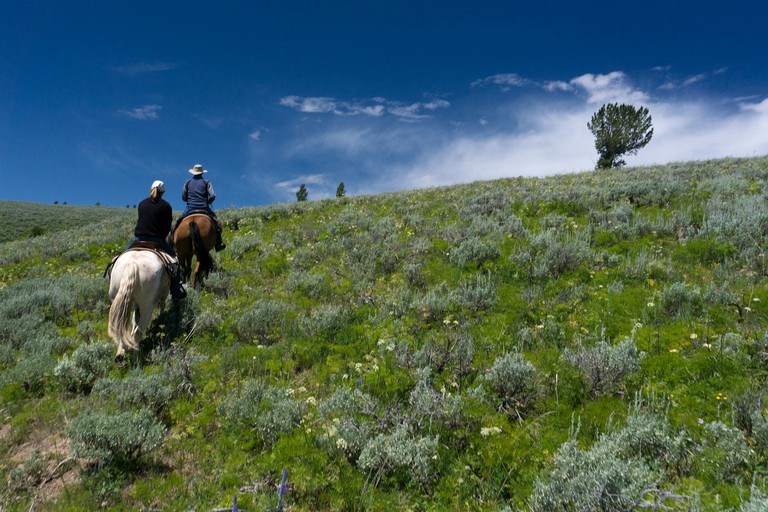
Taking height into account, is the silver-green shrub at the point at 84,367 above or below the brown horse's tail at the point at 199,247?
below

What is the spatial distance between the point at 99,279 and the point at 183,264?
79.6 inches

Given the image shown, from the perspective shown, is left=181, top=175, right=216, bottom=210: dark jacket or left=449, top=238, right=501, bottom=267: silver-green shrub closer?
left=449, top=238, right=501, bottom=267: silver-green shrub

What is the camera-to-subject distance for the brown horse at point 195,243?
835cm

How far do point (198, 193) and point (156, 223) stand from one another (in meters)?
2.49

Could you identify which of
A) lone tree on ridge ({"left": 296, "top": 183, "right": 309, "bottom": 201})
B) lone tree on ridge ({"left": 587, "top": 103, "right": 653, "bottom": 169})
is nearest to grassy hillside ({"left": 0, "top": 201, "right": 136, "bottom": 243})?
lone tree on ridge ({"left": 296, "top": 183, "right": 309, "bottom": 201})

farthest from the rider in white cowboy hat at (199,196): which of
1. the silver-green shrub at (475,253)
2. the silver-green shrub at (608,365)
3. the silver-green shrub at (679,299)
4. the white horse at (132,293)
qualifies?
the silver-green shrub at (679,299)

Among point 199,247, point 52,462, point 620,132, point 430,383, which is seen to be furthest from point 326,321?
point 620,132

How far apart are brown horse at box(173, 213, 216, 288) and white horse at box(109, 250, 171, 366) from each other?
86.1 inches

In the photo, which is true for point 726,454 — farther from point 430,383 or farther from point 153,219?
point 153,219

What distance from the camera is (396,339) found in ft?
17.9

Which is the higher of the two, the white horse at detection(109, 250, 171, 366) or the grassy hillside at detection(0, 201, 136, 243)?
the grassy hillside at detection(0, 201, 136, 243)

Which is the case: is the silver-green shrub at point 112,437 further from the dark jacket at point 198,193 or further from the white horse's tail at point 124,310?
the dark jacket at point 198,193

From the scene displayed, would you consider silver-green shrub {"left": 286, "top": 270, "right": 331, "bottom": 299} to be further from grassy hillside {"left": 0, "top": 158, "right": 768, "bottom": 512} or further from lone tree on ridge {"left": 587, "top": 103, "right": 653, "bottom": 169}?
lone tree on ridge {"left": 587, "top": 103, "right": 653, "bottom": 169}

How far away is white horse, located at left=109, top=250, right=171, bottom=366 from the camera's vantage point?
5.37 metres
